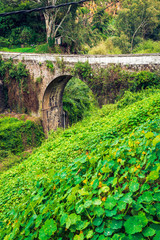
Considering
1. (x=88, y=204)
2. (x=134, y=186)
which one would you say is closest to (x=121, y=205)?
(x=134, y=186)

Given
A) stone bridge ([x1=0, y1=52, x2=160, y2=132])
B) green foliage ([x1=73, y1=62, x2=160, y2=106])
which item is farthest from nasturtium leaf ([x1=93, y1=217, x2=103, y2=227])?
stone bridge ([x1=0, y1=52, x2=160, y2=132])

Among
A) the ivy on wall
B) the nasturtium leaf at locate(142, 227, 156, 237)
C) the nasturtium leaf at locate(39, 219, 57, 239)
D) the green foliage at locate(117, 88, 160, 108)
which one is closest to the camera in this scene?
the nasturtium leaf at locate(142, 227, 156, 237)

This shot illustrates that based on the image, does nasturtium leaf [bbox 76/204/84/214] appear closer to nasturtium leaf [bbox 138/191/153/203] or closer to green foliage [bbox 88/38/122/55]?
nasturtium leaf [bbox 138/191/153/203]

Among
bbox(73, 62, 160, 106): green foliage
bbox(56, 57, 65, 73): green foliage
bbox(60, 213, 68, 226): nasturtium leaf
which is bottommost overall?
bbox(60, 213, 68, 226): nasturtium leaf

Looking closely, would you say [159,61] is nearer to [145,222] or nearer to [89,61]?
[89,61]

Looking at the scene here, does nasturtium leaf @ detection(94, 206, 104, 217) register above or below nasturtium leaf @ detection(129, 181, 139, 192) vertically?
below

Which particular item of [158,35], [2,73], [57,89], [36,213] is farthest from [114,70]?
[158,35]

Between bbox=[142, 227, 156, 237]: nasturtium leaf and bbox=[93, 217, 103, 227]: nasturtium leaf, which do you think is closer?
bbox=[142, 227, 156, 237]: nasturtium leaf

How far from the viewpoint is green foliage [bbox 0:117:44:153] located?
37.0 ft

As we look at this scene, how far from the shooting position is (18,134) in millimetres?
11656

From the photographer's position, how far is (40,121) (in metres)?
13.0

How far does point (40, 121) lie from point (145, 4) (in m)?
15.3

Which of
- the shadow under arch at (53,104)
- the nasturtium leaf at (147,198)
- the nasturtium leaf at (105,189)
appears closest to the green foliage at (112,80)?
the shadow under arch at (53,104)

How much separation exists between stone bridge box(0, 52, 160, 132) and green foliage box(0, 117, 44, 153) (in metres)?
1.01
